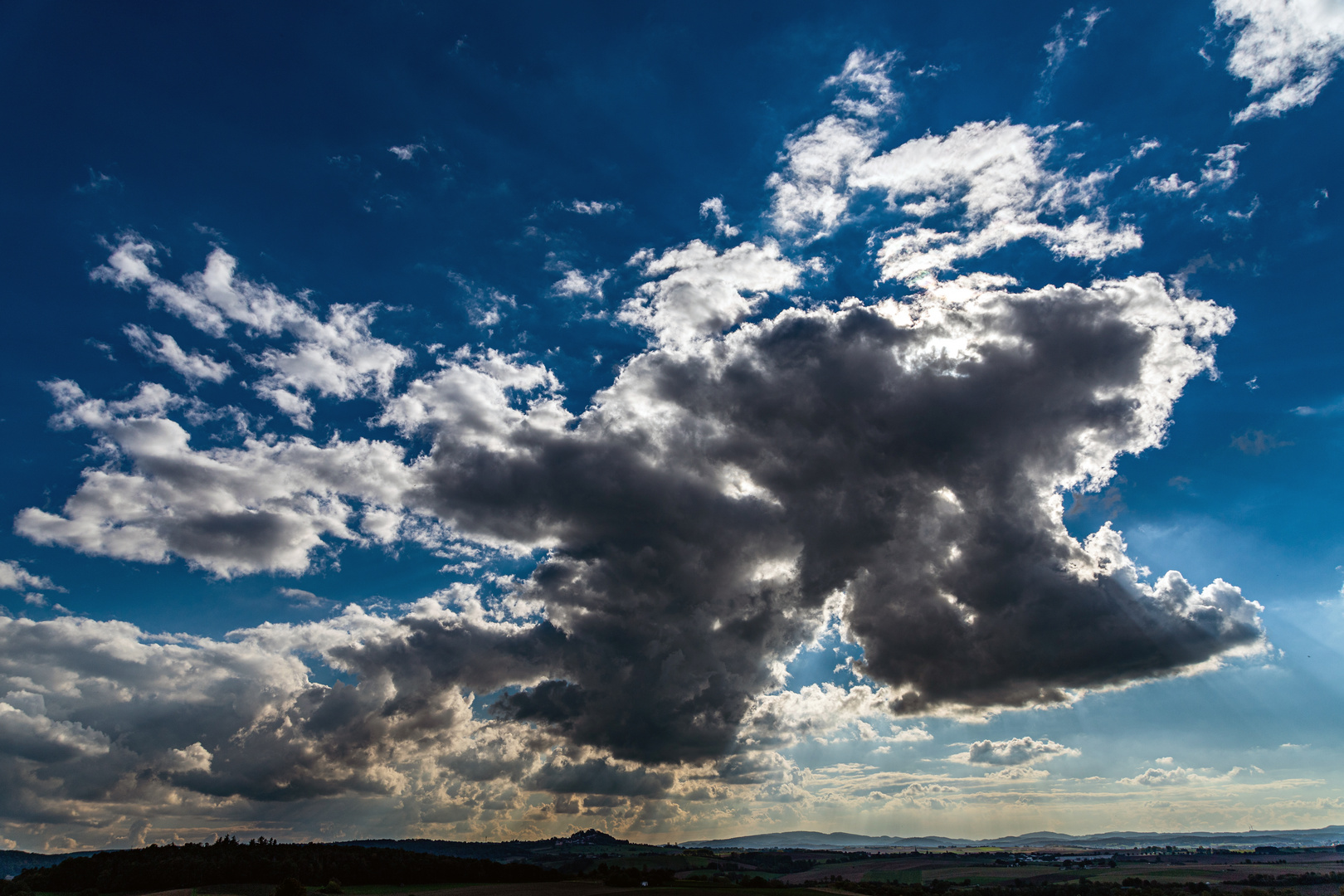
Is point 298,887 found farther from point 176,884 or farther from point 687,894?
point 687,894

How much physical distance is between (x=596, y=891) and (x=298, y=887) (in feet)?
229

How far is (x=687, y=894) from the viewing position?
182 metres

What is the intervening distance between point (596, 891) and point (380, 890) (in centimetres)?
5592

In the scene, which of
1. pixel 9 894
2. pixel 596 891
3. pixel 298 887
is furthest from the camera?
pixel 596 891

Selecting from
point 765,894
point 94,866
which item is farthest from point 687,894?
point 94,866

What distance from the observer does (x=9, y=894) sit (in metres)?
175

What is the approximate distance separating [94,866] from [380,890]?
7816 cm

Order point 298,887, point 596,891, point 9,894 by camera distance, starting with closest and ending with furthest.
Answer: point 298,887
point 9,894
point 596,891

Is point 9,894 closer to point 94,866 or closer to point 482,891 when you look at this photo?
point 94,866

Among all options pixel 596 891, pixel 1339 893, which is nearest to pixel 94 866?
pixel 596 891

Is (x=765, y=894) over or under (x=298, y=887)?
under

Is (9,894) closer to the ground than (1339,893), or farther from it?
farther from it

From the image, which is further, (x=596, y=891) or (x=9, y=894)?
(x=596, y=891)

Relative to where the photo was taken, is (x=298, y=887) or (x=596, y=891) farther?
(x=596, y=891)
